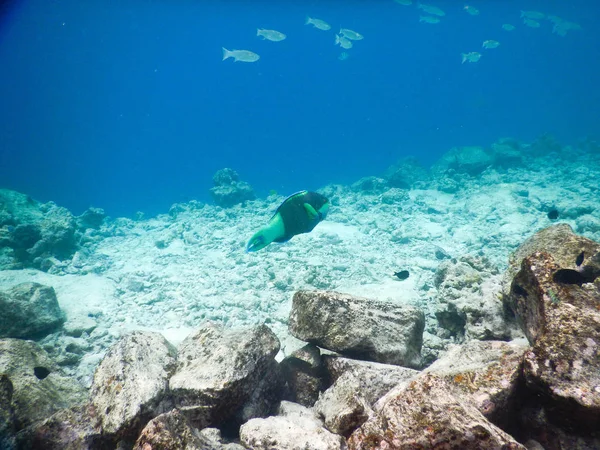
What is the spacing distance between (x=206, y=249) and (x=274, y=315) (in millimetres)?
5707

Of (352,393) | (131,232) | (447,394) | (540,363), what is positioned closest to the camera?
(447,394)

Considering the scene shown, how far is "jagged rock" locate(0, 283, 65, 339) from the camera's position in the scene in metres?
4.91

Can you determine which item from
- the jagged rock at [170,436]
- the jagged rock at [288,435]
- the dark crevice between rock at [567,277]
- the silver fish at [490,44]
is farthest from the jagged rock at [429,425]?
the silver fish at [490,44]

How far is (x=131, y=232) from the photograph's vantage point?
50.7 feet

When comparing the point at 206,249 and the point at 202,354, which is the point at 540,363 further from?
the point at 206,249

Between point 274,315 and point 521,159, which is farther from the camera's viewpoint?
point 521,159

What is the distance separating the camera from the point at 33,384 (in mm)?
3068

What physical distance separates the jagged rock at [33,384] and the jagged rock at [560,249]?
188 inches

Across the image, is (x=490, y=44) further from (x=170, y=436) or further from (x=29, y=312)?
(x=29, y=312)

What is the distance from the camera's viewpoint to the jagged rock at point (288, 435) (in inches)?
74.3

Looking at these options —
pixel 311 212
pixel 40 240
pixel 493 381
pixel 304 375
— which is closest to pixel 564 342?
pixel 493 381

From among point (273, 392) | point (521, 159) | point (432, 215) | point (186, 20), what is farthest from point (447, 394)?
point (186, 20)

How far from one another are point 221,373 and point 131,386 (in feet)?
2.58

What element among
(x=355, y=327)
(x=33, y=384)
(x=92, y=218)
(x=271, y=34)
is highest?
(x=271, y=34)
